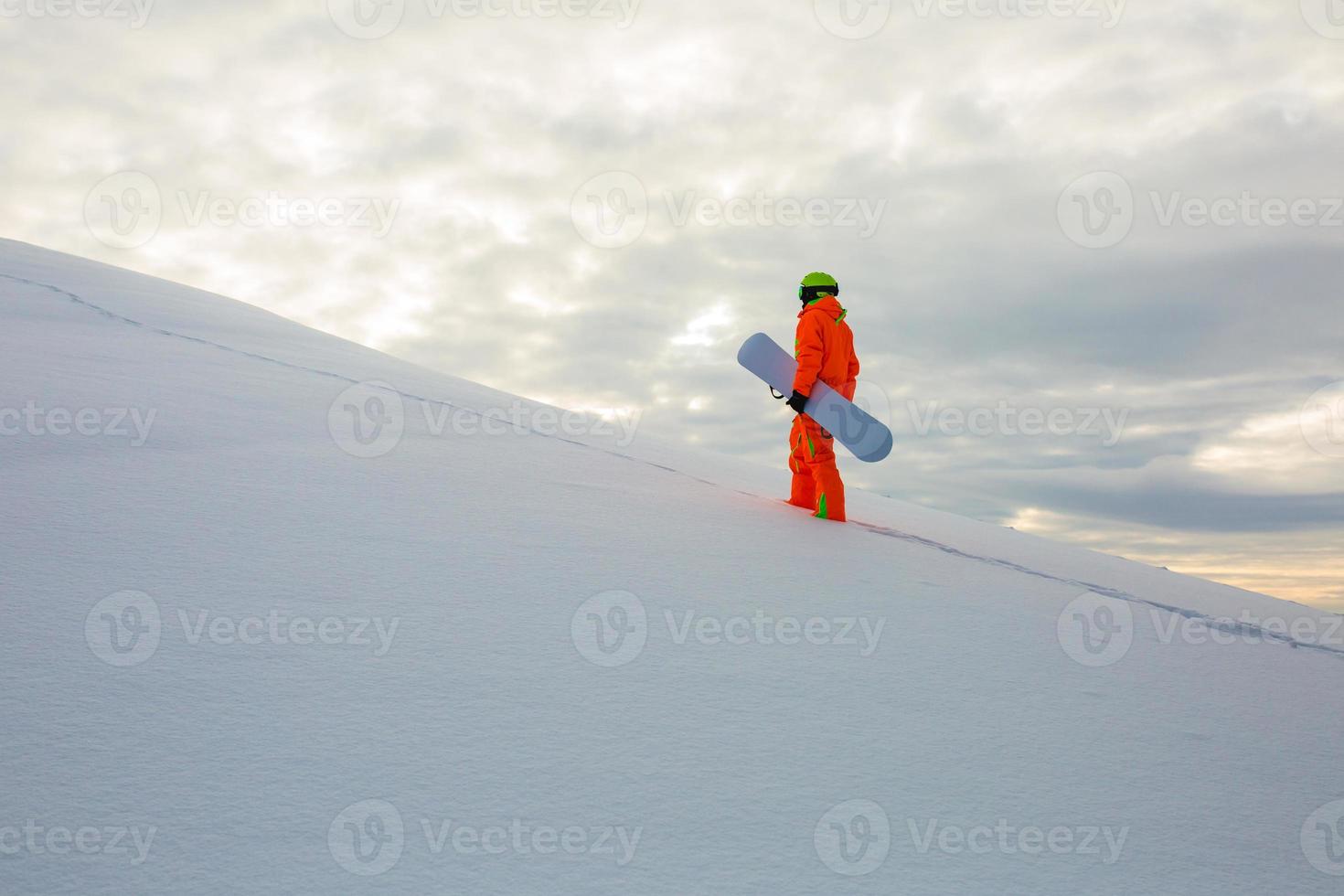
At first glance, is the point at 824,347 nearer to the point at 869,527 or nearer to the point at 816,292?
the point at 816,292

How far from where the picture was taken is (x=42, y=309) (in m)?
6.72

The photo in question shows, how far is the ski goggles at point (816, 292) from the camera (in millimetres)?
5051

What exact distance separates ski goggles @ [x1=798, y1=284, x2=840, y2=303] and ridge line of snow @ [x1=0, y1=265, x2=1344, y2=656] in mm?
1374

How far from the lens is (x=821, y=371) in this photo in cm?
498

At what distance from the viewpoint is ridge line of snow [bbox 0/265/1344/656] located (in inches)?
159

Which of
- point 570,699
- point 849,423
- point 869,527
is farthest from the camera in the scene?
point 869,527

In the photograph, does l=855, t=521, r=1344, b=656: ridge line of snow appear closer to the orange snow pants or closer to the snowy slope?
the snowy slope

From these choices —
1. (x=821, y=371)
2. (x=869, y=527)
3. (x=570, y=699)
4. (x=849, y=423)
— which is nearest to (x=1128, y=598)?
(x=869, y=527)

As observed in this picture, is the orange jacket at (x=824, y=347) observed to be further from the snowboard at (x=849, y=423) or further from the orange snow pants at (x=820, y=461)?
the orange snow pants at (x=820, y=461)

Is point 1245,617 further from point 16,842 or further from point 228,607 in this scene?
point 16,842

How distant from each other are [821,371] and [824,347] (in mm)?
151

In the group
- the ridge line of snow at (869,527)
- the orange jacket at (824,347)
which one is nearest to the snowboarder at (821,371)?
the orange jacket at (824,347)

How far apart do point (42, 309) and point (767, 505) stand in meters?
6.20

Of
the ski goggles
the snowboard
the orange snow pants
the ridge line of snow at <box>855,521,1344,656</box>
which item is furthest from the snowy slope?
the ski goggles
